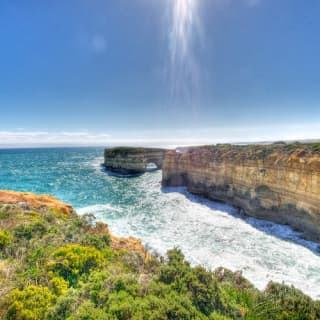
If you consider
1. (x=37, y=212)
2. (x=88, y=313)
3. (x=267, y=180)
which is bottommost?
(x=37, y=212)

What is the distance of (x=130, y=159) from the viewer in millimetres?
39219

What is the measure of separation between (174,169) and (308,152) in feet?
52.1

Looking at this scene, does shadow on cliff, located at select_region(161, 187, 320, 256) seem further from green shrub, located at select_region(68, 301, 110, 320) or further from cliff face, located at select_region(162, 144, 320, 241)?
green shrub, located at select_region(68, 301, 110, 320)

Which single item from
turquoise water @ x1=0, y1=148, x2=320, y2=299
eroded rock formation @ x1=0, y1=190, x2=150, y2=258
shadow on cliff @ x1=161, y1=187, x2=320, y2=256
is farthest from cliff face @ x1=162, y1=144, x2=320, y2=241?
eroded rock formation @ x1=0, y1=190, x2=150, y2=258

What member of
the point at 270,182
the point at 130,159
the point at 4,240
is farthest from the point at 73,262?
the point at 130,159

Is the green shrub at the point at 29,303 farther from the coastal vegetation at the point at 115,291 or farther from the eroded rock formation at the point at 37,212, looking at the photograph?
the eroded rock formation at the point at 37,212

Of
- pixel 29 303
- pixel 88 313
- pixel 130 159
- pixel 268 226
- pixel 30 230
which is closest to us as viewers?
pixel 88 313

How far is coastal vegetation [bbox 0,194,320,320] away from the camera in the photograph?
11.6 ft

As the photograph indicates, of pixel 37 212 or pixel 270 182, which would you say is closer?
pixel 37 212

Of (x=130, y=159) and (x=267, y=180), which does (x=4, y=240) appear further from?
(x=130, y=159)

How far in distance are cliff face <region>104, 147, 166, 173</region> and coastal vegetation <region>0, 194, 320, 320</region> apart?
3267 cm

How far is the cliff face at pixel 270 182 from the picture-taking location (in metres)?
Answer: 11.6

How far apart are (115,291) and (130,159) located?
1405 inches

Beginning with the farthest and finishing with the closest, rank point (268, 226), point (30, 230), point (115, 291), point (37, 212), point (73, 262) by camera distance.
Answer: point (268, 226) < point (37, 212) < point (30, 230) < point (73, 262) < point (115, 291)
